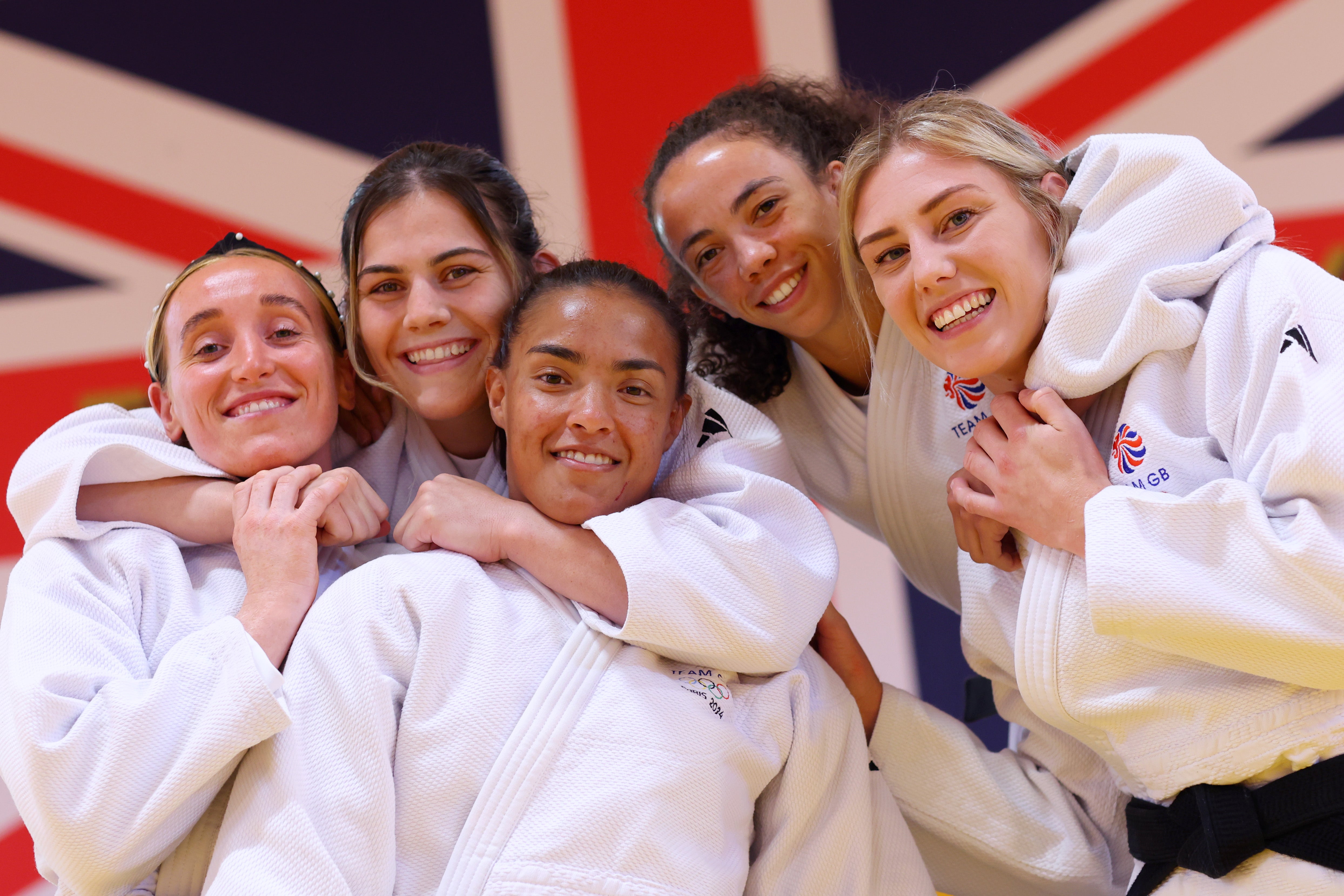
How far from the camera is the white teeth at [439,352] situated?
1.88 meters

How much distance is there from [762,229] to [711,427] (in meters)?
0.40

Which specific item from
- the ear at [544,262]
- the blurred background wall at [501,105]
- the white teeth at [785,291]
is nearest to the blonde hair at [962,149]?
the white teeth at [785,291]

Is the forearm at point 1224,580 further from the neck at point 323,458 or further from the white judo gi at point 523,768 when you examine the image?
the neck at point 323,458

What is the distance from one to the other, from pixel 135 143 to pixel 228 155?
0.25 meters

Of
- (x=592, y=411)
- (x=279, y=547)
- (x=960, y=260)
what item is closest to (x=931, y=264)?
(x=960, y=260)

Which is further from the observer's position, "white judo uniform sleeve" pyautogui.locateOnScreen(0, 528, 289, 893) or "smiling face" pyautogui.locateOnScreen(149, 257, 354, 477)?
"smiling face" pyautogui.locateOnScreen(149, 257, 354, 477)

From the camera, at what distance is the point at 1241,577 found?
1307 mm

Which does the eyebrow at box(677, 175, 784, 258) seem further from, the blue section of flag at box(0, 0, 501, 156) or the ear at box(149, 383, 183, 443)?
the blue section of flag at box(0, 0, 501, 156)

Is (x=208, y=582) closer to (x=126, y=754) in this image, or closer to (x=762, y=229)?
(x=126, y=754)

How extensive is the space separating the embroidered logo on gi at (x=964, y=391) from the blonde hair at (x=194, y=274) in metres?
1.08

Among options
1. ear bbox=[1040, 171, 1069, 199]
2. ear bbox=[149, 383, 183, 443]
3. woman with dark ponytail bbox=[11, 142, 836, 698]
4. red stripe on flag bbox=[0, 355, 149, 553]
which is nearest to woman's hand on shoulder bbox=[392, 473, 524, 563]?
woman with dark ponytail bbox=[11, 142, 836, 698]

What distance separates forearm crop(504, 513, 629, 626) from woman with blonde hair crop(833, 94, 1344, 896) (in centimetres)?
53

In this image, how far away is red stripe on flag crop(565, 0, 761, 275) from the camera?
10.3 ft

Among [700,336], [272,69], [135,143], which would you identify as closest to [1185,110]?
[700,336]
